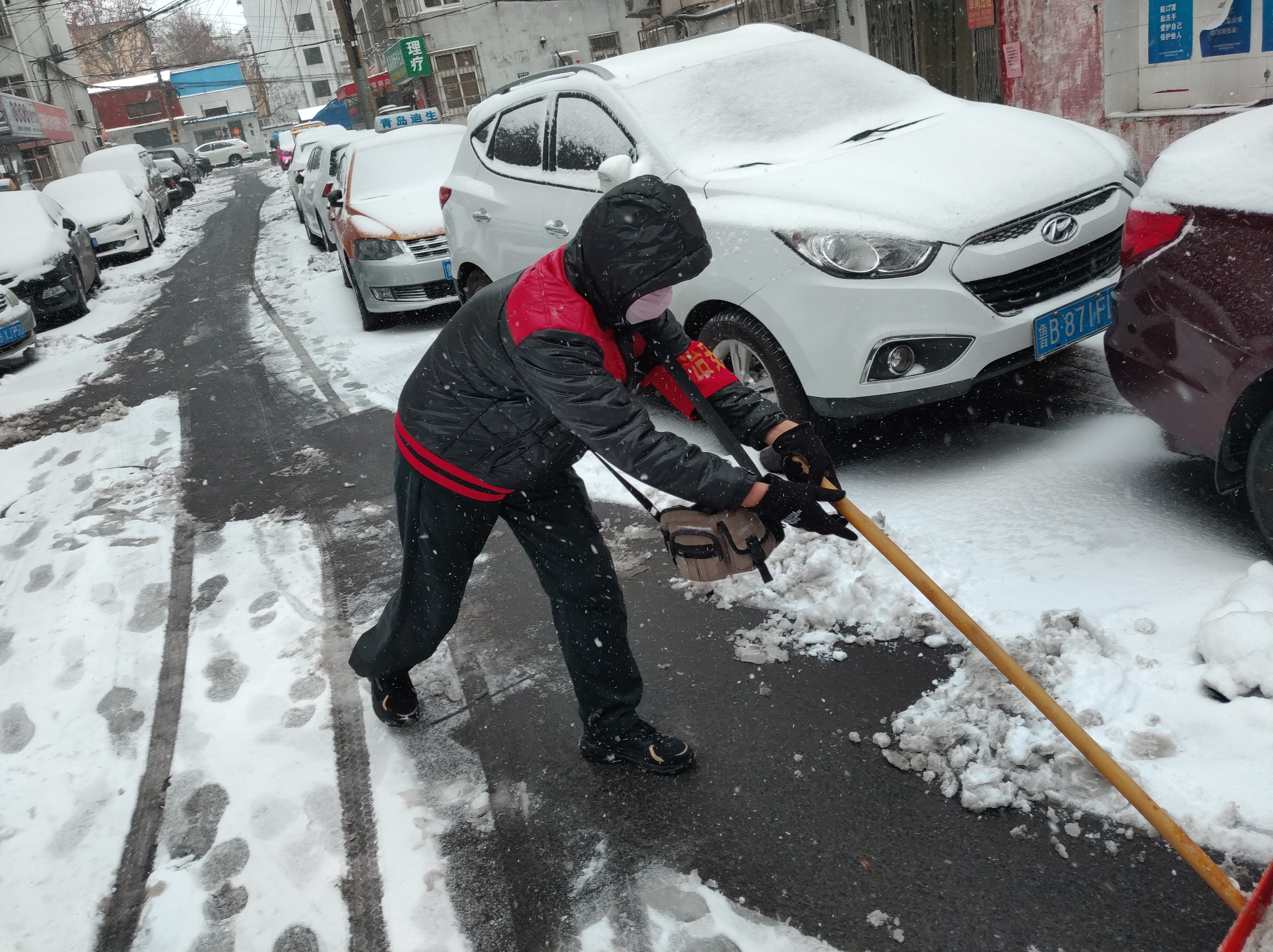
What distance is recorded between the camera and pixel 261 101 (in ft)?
256

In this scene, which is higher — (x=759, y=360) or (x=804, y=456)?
(x=804, y=456)

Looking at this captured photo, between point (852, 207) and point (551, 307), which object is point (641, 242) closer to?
point (551, 307)

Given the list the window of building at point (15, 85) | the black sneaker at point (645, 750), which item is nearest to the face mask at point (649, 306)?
the black sneaker at point (645, 750)

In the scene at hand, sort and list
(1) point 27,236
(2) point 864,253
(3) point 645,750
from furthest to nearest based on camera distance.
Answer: (1) point 27,236 → (2) point 864,253 → (3) point 645,750

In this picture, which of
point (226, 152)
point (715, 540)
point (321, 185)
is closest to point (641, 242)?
point (715, 540)

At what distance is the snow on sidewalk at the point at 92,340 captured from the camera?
27.9ft

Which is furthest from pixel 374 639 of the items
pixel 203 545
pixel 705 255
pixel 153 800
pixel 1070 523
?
pixel 1070 523

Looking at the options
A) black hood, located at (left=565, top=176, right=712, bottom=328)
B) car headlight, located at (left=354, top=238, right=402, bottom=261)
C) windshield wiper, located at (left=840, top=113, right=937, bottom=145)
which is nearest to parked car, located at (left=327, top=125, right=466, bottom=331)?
car headlight, located at (left=354, top=238, right=402, bottom=261)

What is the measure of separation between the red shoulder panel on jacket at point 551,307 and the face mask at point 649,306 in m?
0.08

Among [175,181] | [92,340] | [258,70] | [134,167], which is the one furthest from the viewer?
[258,70]

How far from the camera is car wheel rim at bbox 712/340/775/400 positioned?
438 cm

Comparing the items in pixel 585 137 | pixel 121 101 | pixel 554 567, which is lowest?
pixel 554 567

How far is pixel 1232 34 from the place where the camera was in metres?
7.85

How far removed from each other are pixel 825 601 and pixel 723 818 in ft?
3.45
